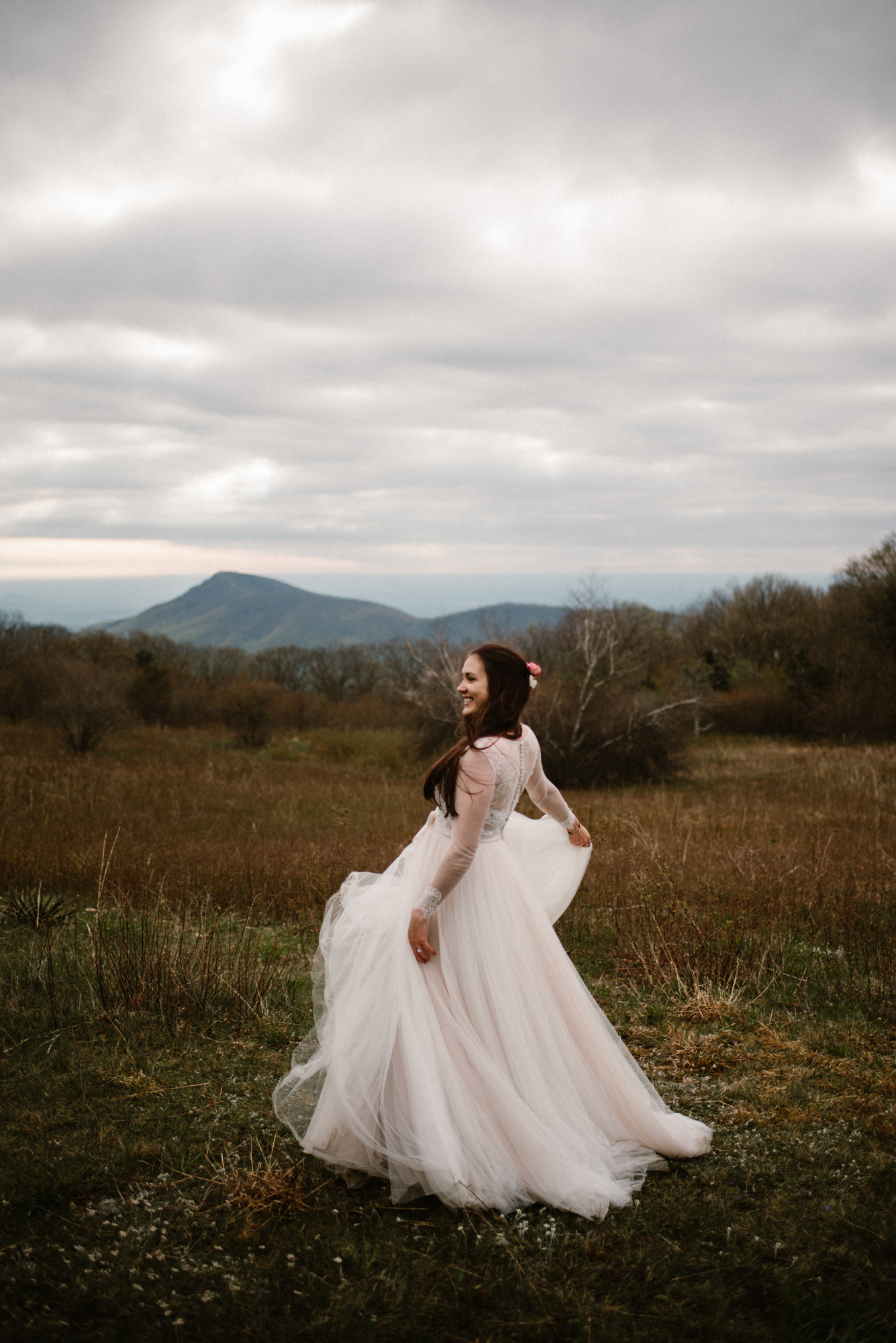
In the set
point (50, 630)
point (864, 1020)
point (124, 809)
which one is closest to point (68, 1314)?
point (864, 1020)

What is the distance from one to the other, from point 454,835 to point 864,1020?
3.45 meters

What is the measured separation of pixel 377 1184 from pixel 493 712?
1855 mm

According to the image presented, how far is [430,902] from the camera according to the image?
3.11 m

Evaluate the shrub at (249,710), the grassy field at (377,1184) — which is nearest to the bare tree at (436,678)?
the shrub at (249,710)

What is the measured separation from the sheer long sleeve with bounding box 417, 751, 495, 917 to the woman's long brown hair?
45 mm

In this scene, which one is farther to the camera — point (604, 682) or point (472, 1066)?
point (604, 682)

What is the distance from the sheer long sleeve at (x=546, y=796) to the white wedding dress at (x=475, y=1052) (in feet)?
0.07

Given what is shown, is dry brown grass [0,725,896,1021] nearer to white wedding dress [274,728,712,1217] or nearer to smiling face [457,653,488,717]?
white wedding dress [274,728,712,1217]

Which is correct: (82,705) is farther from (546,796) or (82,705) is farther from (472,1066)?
(472,1066)

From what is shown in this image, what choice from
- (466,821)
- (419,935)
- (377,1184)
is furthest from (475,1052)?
(466,821)

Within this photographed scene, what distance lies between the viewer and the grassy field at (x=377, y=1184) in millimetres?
2533

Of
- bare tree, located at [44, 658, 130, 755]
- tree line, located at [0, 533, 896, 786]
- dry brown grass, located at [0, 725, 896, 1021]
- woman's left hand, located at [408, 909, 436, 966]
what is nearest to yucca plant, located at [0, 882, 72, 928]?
dry brown grass, located at [0, 725, 896, 1021]

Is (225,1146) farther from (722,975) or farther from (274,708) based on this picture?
(274,708)

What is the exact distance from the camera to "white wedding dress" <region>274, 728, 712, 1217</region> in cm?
296
